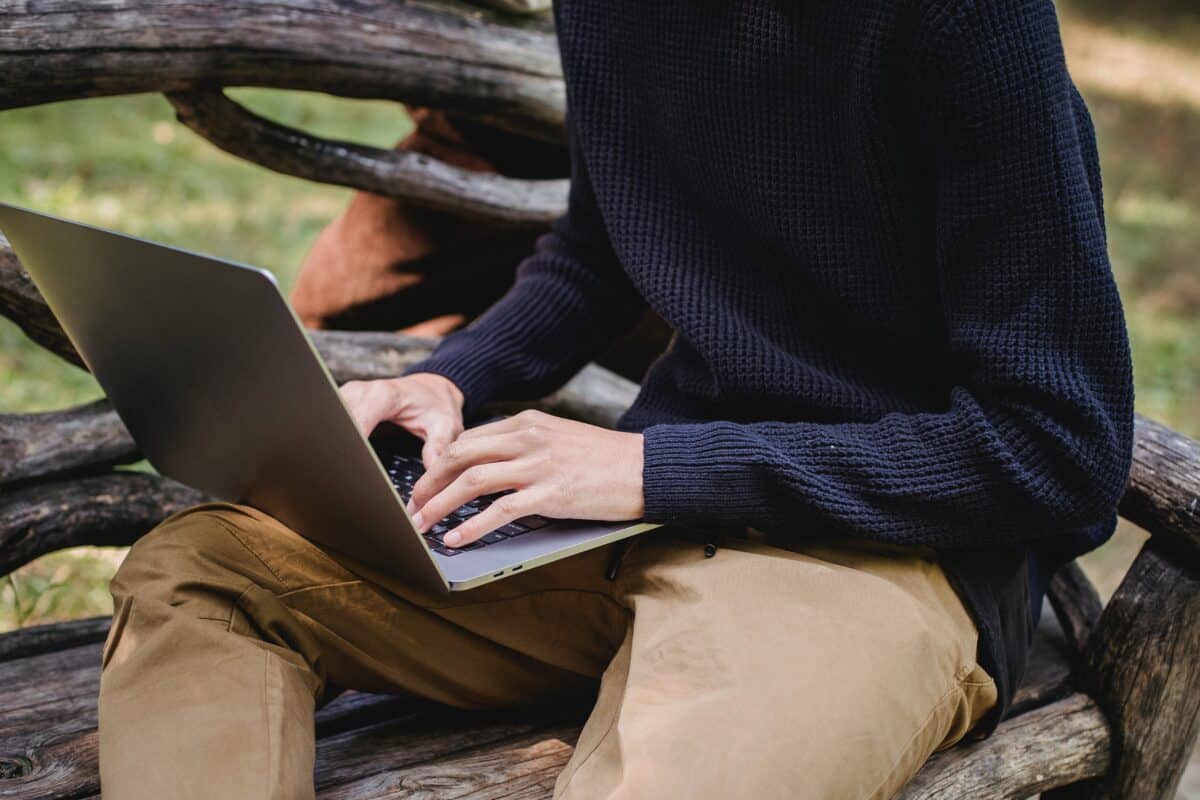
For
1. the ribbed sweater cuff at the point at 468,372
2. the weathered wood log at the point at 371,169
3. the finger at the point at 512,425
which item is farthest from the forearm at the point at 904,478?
the weathered wood log at the point at 371,169

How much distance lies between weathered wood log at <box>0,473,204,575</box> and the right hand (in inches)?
24.4

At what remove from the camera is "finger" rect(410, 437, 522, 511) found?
1260 mm

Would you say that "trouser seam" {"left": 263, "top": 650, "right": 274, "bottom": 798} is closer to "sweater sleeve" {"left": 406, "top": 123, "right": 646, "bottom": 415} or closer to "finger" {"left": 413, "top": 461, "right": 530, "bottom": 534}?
"finger" {"left": 413, "top": 461, "right": 530, "bottom": 534}

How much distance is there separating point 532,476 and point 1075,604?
109 centimetres

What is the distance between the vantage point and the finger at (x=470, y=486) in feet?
4.05

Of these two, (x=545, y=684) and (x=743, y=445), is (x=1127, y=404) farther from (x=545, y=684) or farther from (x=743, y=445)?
(x=545, y=684)

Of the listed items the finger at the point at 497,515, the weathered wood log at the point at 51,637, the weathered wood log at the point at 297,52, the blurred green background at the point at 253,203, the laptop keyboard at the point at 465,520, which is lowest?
the blurred green background at the point at 253,203

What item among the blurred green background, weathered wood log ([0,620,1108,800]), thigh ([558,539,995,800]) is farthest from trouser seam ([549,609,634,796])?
the blurred green background

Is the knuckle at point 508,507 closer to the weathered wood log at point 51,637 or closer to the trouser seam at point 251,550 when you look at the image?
the trouser seam at point 251,550

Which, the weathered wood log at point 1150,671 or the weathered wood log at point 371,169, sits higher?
the weathered wood log at point 371,169

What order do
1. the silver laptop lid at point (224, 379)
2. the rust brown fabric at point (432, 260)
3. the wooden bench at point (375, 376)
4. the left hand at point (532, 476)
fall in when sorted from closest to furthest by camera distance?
the silver laptop lid at point (224, 379) < the left hand at point (532, 476) < the wooden bench at point (375, 376) < the rust brown fabric at point (432, 260)

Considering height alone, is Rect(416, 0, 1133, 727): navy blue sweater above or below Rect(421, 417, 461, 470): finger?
above

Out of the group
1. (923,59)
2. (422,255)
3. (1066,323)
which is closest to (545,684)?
(1066,323)

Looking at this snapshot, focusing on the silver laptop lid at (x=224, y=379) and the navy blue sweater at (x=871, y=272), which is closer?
the silver laptop lid at (x=224, y=379)
